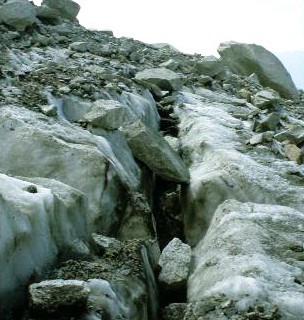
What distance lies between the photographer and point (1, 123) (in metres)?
8.91

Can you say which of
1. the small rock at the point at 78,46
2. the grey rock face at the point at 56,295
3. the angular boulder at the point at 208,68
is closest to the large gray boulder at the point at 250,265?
the grey rock face at the point at 56,295

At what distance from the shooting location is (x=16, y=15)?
676 inches

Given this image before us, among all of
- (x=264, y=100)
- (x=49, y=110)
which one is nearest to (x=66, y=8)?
(x=264, y=100)

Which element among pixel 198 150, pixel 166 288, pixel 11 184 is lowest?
pixel 166 288

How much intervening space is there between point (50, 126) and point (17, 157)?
39.1 inches

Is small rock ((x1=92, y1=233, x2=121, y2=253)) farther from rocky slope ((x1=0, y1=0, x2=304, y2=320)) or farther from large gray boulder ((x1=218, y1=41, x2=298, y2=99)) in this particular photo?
large gray boulder ((x1=218, y1=41, x2=298, y2=99))

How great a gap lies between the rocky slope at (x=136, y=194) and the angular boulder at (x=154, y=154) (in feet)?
0.07

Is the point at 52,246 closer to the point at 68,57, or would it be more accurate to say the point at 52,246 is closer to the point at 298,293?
the point at 298,293

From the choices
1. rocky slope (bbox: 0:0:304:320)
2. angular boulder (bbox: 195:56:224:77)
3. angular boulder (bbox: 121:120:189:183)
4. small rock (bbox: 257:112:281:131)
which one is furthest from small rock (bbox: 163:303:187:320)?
angular boulder (bbox: 195:56:224:77)

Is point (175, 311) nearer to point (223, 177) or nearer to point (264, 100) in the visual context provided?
point (223, 177)

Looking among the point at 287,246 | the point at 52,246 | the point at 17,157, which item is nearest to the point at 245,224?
the point at 287,246

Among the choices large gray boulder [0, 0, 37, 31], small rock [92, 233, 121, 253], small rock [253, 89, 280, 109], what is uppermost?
large gray boulder [0, 0, 37, 31]

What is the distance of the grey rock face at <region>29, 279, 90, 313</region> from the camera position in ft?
16.2

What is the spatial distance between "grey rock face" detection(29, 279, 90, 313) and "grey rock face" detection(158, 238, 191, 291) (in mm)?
2589
